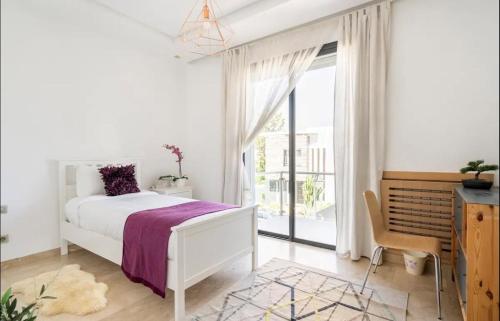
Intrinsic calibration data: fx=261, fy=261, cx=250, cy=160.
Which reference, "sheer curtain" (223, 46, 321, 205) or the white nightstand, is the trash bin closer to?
"sheer curtain" (223, 46, 321, 205)

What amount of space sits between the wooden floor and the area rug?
0.35 ft

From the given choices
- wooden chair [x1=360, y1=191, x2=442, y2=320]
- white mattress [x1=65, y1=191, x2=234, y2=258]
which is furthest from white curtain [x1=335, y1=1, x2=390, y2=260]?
white mattress [x1=65, y1=191, x2=234, y2=258]

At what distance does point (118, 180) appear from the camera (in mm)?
3082

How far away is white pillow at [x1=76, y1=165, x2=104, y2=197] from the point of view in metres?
2.95

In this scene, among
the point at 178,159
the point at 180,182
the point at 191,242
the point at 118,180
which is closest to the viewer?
the point at 191,242

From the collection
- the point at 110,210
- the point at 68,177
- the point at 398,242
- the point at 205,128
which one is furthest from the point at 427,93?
the point at 68,177

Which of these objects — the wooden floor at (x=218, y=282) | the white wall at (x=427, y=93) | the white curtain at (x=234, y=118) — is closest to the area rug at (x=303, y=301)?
the wooden floor at (x=218, y=282)

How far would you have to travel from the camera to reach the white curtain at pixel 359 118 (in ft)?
8.63

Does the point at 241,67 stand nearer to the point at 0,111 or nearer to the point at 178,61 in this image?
the point at 178,61

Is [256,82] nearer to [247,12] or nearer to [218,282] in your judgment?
[247,12]

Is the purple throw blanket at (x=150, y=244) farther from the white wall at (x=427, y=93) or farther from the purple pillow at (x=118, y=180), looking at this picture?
the white wall at (x=427, y=93)

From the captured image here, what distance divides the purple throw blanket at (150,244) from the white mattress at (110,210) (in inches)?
4.7

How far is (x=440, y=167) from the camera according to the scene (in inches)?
93.7

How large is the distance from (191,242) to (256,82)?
2.42 metres
